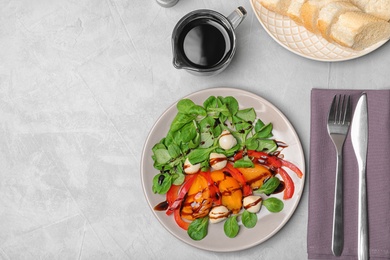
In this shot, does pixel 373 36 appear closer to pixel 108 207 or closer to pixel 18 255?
pixel 108 207

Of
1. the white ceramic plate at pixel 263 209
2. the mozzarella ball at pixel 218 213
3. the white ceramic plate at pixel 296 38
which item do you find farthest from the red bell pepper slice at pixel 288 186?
the white ceramic plate at pixel 296 38

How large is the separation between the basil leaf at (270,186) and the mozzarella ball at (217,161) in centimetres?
8

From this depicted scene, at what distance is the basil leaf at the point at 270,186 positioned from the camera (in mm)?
1003

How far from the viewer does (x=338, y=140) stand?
3.32 feet

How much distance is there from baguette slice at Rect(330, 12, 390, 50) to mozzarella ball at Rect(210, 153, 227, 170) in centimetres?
27

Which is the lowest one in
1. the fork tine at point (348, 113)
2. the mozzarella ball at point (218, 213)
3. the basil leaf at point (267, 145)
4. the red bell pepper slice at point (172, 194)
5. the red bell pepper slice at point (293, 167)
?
the mozzarella ball at point (218, 213)

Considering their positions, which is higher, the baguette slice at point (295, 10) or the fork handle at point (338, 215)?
the baguette slice at point (295, 10)

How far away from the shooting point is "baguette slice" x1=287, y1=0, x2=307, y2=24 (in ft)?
3.23

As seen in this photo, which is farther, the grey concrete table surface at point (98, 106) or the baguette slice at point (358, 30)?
the grey concrete table surface at point (98, 106)

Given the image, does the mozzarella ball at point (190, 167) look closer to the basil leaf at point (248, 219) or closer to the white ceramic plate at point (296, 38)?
the basil leaf at point (248, 219)

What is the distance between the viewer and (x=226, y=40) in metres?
1.03

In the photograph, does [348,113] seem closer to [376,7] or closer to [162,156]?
[376,7]

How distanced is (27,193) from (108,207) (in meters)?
0.16

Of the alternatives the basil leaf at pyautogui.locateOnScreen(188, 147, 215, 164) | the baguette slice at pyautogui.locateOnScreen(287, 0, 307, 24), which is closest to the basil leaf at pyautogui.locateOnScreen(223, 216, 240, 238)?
the basil leaf at pyautogui.locateOnScreen(188, 147, 215, 164)
